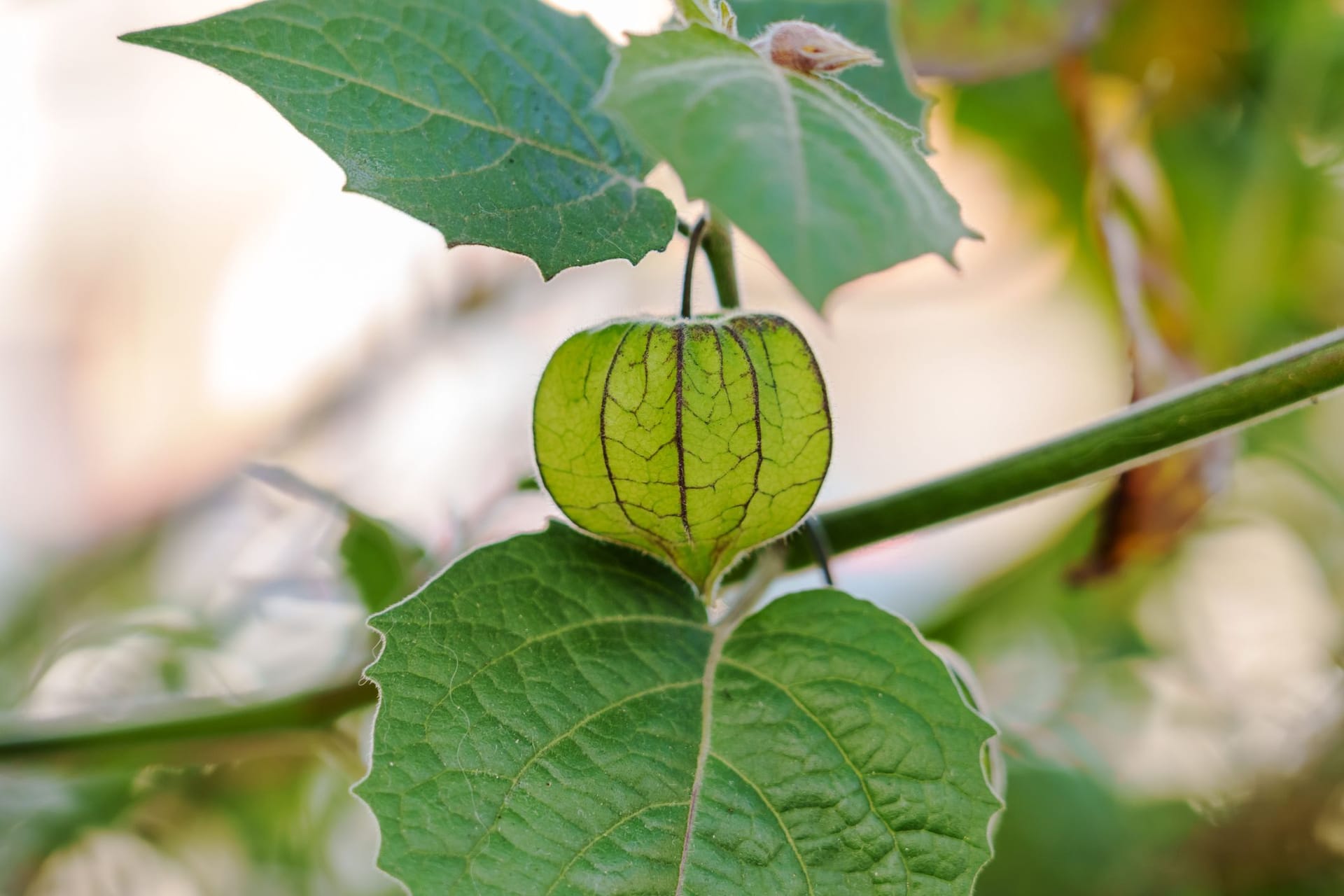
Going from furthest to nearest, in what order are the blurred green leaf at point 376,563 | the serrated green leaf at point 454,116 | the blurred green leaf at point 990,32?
the blurred green leaf at point 990,32, the blurred green leaf at point 376,563, the serrated green leaf at point 454,116

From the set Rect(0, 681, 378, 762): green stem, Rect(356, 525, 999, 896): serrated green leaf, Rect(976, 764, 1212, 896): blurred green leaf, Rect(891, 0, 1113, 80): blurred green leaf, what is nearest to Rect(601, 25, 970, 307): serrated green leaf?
Rect(356, 525, 999, 896): serrated green leaf

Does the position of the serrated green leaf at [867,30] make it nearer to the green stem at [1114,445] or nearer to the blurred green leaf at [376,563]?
the green stem at [1114,445]

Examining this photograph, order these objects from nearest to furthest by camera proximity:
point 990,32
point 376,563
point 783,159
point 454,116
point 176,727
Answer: point 783,159
point 454,116
point 176,727
point 376,563
point 990,32

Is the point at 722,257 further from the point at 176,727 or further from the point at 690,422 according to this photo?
the point at 176,727

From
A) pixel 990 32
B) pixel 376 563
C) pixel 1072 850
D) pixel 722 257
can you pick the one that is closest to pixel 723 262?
pixel 722 257

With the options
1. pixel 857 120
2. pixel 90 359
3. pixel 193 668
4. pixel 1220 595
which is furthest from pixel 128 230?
pixel 857 120

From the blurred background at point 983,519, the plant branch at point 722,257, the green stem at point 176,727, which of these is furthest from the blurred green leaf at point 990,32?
the green stem at point 176,727

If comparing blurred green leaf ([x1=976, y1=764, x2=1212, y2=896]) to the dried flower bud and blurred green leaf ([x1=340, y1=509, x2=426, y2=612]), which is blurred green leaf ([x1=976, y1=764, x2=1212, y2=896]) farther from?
the dried flower bud
